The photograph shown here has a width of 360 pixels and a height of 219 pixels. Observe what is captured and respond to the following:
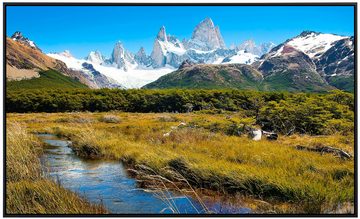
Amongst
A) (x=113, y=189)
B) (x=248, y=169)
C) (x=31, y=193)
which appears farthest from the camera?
(x=113, y=189)

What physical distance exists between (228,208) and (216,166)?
2.50m

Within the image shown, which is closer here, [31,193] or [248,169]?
[31,193]

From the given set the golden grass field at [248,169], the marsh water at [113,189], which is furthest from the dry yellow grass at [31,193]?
the marsh water at [113,189]

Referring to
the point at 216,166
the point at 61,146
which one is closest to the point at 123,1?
the point at 216,166

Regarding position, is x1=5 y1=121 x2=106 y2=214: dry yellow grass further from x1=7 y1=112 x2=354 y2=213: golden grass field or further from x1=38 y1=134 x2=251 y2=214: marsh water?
x1=38 y1=134 x2=251 y2=214: marsh water

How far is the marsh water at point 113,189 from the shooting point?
9820 mm

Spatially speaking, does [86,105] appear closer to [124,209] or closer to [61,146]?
[61,146]

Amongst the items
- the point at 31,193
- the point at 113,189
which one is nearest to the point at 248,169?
the point at 113,189

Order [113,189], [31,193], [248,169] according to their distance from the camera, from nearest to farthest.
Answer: [31,193], [248,169], [113,189]

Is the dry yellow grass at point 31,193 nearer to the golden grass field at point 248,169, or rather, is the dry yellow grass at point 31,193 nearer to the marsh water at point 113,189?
the golden grass field at point 248,169

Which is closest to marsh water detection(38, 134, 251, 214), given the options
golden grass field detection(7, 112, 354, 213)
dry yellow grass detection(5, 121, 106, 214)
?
dry yellow grass detection(5, 121, 106, 214)

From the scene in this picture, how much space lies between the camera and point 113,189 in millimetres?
12039

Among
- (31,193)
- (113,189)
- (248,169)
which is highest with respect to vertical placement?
(248,169)

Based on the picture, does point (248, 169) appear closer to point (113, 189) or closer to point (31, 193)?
point (113, 189)
